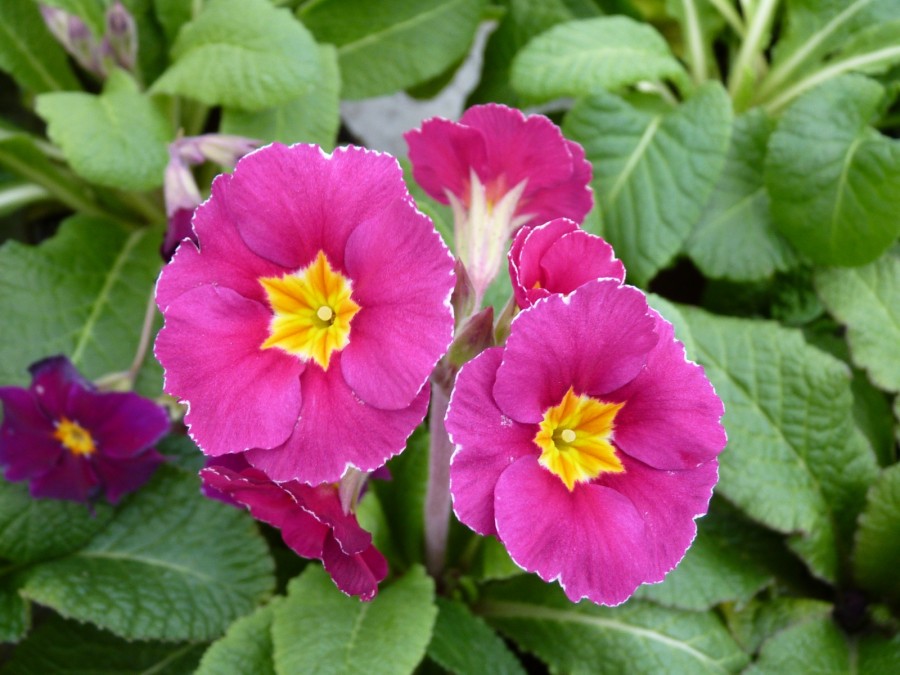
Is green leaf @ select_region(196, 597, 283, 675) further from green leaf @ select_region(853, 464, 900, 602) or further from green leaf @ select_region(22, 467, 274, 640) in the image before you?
green leaf @ select_region(853, 464, 900, 602)

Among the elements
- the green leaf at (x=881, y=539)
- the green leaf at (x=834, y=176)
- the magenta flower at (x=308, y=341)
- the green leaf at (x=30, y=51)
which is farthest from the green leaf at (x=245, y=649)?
the green leaf at (x=30, y=51)

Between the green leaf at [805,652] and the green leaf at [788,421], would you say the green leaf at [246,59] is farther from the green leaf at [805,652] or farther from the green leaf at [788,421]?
the green leaf at [805,652]

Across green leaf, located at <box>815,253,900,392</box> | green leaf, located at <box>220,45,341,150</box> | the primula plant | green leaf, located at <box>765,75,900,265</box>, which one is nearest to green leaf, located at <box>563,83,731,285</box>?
the primula plant

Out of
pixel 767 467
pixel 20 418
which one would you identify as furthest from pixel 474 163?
pixel 20 418

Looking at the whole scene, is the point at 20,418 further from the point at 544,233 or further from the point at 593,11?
the point at 593,11

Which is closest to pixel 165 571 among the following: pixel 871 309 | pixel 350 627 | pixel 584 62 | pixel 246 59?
pixel 350 627
